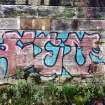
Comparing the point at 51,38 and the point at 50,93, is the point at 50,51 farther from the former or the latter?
the point at 50,93

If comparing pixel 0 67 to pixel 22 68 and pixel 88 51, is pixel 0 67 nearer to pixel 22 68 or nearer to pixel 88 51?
pixel 22 68

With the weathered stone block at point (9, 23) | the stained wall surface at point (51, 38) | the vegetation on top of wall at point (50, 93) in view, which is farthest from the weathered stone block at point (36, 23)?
the vegetation on top of wall at point (50, 93)

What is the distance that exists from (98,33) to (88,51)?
0.59 meters

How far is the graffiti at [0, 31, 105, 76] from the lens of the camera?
1438 cm

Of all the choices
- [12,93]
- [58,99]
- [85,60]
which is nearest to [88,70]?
[85,60]

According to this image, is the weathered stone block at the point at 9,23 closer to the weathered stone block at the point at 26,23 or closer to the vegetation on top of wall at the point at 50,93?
the weathered stone block at the point at 26,23

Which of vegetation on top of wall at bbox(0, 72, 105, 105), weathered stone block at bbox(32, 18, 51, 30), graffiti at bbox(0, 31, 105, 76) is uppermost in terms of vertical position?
weathered stone block at bbox(32, 18, 51, 30)

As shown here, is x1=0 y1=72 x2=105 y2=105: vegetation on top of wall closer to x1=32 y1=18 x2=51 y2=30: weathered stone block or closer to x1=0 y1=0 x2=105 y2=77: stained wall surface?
x1=0 y1=0 x2=105 y2=77: stained wall surface

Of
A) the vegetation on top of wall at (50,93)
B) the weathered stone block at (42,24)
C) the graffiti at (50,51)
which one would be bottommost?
the vegetation on top of wall at (50,93)

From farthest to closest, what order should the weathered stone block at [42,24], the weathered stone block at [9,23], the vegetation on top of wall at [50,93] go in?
the weathered stone block at [42,24] → the weathered stone block at [9,23] → the vegetation on top of wall at [50,93]

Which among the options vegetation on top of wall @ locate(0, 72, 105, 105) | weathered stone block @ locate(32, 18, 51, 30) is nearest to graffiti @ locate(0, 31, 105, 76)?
weathered stone block @ locate(32, 18, 51, 30)

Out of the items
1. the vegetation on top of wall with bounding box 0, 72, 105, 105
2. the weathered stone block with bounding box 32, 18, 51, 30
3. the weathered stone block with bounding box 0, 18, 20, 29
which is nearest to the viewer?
the vegetation on top of wall with bounding box 0, 72, 105, 105

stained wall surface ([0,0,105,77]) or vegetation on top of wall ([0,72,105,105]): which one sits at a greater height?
stained wall surface ([0,0,105,77])

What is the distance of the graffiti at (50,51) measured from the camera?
14.4 m
